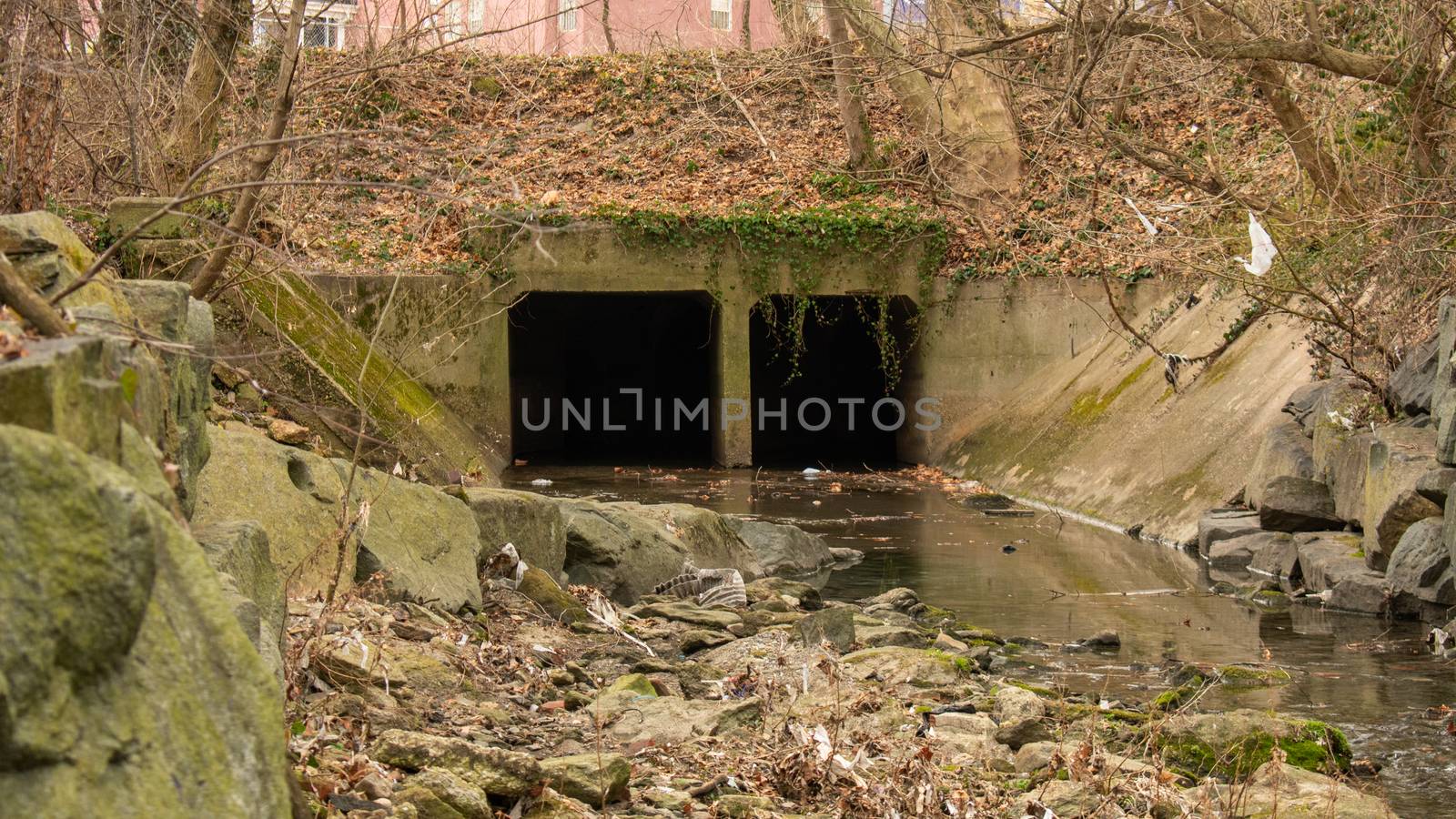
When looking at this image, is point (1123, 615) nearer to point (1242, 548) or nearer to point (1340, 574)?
point (1340, 574)

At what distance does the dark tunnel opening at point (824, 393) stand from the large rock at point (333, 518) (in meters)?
15.5

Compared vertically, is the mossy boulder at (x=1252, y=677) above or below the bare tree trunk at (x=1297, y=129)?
below

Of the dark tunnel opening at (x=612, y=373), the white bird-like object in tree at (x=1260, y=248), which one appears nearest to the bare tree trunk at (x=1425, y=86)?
the white bird-like object in tree at (x=1260, y=248)

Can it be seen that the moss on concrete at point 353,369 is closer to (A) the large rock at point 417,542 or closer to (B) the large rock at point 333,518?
(A) the large rock at point 417,542

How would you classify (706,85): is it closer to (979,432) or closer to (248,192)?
(979,432)

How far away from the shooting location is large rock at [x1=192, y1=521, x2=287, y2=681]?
3938 mm

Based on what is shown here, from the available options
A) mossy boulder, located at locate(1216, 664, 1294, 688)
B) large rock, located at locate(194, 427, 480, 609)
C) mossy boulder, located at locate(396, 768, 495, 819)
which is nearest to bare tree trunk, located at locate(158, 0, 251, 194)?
large rock, located at locate(194, 427, 480, 609)

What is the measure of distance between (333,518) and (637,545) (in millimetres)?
3764

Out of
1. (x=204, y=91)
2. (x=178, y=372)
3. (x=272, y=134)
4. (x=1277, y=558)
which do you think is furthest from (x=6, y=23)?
(x=1277, y=558)

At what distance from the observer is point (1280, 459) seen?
40.9 feet

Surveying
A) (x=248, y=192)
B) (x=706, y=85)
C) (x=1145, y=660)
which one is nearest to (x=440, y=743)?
(x=248, y=192)

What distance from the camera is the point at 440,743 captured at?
4.42 m

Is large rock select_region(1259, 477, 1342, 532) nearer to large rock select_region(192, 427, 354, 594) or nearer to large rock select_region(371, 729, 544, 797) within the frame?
large rock select_region(192, 427, 354, 594)

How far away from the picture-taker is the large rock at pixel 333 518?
6344 mm
